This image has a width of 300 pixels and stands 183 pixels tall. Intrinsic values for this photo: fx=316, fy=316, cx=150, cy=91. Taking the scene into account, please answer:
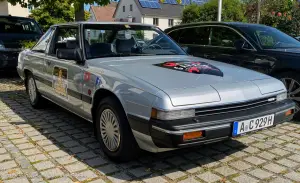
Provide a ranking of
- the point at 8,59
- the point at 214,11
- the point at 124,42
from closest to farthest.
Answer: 1. the point at 124,42
2. the point at 8,59
3. the point at 214,11

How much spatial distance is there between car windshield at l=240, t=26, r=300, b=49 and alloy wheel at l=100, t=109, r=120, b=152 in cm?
327

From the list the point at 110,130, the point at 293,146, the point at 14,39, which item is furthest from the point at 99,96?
the point at 14,39

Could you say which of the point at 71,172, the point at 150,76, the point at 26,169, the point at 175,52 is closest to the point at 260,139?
the point at 175,52

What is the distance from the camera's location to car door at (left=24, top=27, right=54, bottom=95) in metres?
5.09

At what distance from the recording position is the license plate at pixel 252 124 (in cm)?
294

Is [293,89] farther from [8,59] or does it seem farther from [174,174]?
[8,59]

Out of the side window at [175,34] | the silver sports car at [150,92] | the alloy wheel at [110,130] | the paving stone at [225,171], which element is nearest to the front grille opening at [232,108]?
the silver sports car at [150,92]

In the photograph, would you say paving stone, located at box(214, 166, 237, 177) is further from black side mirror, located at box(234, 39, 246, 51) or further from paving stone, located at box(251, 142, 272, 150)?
black side mirror, located at box(234, 39, 246, 51)

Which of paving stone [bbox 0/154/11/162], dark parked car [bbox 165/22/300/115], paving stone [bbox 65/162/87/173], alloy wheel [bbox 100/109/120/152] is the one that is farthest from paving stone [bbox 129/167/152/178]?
dark parked car [bbox 165/22/300/115]

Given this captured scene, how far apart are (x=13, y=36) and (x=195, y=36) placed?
5640mm

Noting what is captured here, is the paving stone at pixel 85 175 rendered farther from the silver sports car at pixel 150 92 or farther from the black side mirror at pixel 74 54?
the black side mirror at pixel 74 54

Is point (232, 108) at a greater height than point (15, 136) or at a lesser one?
greater

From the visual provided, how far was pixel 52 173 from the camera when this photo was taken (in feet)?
10.5

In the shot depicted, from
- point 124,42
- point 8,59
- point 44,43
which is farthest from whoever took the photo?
point 8,59
